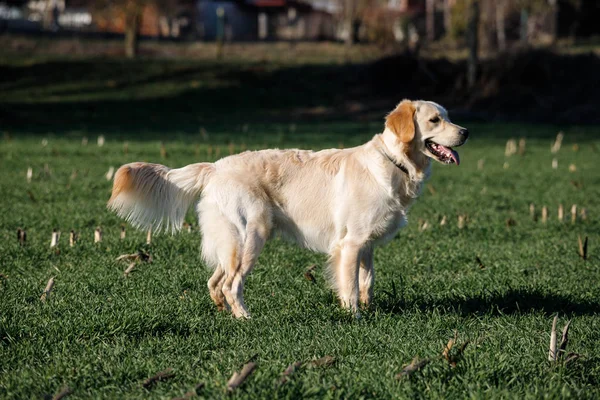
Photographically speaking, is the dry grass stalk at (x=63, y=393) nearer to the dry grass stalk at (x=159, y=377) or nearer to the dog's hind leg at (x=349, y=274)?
the dry grass stalk at (x=159, y=377)

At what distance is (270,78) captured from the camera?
122 feet

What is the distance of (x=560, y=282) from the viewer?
6934mm

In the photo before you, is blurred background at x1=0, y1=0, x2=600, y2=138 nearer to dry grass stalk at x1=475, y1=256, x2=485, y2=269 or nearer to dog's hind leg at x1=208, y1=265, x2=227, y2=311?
dry grass stalk at x1=475, y1=256, x2=485, y2=269

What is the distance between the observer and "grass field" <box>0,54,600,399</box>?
14.1 ft

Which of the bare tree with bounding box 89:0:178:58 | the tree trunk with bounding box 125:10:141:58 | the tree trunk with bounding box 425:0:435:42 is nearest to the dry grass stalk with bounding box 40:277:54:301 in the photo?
the bare tree with bounding box 89:0:178:58

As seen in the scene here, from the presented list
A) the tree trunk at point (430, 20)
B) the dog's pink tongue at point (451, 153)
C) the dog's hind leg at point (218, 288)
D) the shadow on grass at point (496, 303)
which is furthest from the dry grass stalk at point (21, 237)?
the tree trunk at point (430, 20)

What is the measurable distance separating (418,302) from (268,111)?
86.4ft

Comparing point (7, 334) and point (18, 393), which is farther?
point (7, 334)

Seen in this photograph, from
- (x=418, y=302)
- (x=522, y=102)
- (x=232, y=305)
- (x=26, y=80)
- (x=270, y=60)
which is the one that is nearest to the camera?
(x=232, y=305)

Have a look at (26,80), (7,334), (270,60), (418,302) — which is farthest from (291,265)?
(270,60)

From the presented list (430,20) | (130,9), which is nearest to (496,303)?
(130,9)

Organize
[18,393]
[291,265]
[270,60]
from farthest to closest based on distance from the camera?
[270,60] < [291,265] < [18,393]

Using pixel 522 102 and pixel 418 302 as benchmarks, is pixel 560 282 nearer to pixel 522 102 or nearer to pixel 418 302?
pixel 418 302

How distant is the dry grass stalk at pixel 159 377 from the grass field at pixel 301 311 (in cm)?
4
